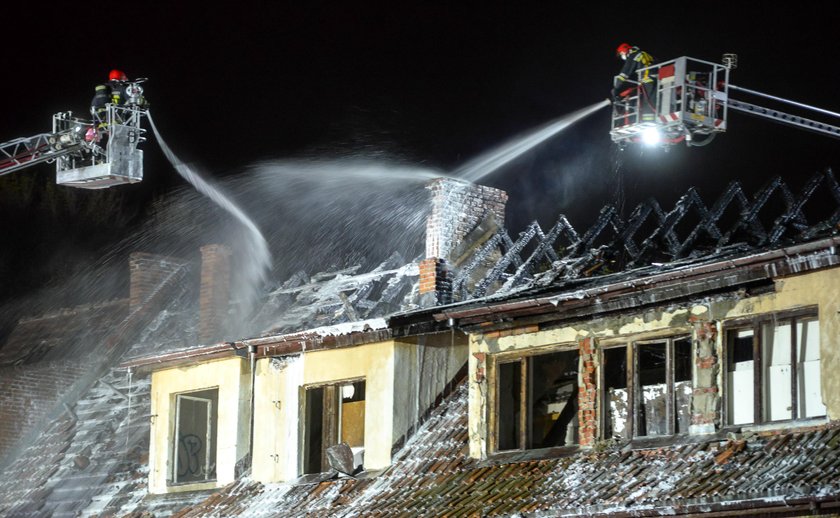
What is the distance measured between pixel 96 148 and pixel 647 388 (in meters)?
9.17

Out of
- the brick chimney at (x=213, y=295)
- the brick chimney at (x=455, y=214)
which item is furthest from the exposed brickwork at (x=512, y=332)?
the brick chimney at (x=213, y=295)

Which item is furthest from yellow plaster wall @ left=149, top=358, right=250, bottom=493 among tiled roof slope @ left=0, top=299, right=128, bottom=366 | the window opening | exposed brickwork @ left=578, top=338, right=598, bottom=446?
the window opening

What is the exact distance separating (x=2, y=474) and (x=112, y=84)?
39.2ft

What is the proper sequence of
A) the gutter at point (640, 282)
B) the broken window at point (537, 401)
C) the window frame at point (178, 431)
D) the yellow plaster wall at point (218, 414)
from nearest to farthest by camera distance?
1. the gutter at point (640, 282)
2. the broken window at point (537, 401)
3. the yellow plaster wall at point (218, 414)
4. the window frame at point (178, 431)

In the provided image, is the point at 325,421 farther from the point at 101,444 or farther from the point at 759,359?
the point at 759,359

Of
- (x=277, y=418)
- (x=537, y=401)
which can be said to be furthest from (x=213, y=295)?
(x=537, y=401)

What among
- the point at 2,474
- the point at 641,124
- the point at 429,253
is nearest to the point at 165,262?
the point at 2,474

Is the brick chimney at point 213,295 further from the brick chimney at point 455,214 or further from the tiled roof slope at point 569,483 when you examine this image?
the tiled roof slope at point 569,483

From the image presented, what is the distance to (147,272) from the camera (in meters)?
35.8

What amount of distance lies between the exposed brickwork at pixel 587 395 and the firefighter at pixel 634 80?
366 cm

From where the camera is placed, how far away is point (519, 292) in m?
23.2

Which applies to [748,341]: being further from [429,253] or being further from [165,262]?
[165,262]

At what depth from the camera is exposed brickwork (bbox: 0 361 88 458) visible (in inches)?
1374

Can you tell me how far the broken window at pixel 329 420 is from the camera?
25.7m
